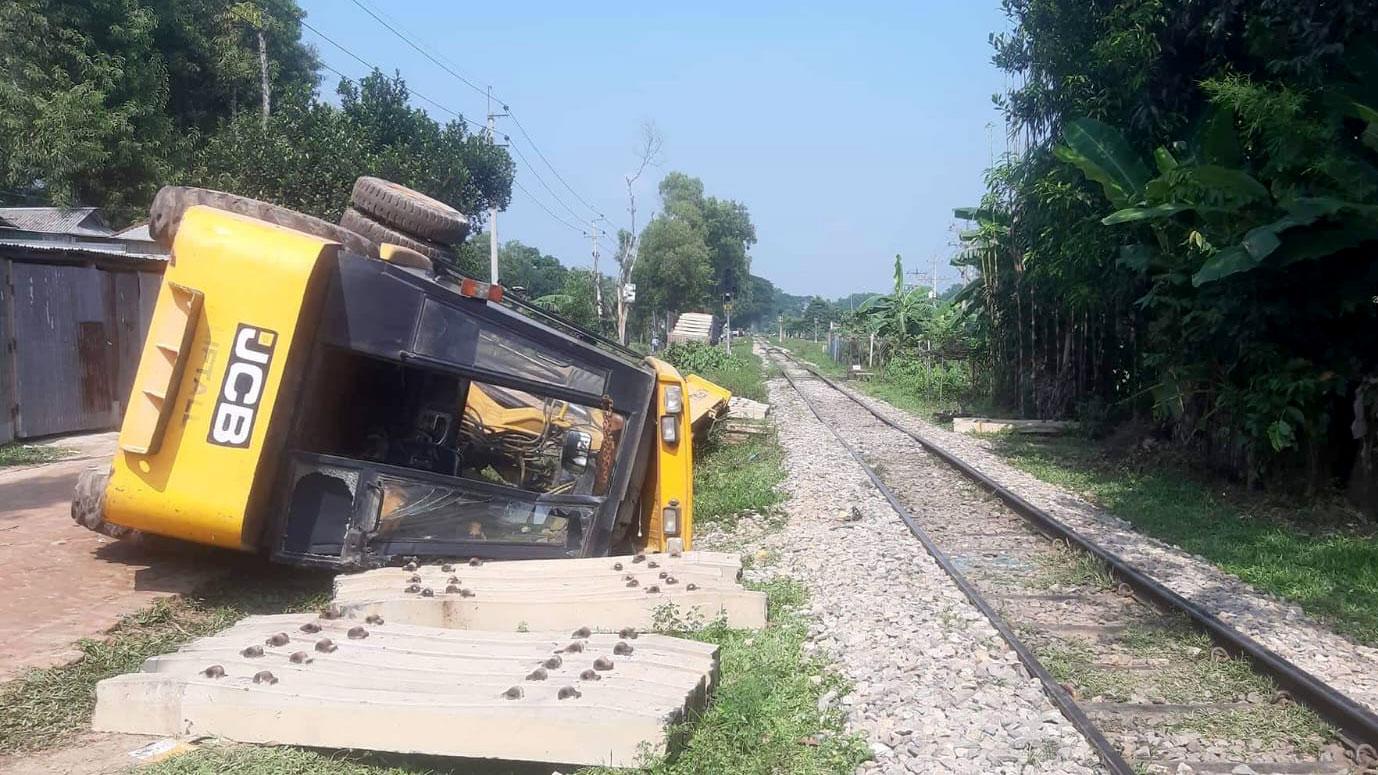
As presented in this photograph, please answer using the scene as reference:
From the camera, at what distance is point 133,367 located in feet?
50.8

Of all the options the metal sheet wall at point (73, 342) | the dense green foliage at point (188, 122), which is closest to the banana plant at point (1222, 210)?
the metal sheet wall at point (73, 342)

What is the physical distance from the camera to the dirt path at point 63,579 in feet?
19.2

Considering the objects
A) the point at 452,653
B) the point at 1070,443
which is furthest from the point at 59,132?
the point at 452,653

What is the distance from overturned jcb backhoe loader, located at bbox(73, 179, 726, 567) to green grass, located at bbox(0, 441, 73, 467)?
583cm

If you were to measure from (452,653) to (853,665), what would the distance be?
7.37 feet

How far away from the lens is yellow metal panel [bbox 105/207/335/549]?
5988 millimetres

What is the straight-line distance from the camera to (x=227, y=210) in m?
6.79

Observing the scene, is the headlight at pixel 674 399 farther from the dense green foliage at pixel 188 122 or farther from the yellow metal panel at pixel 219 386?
the dense green foliage at pixel 188 122

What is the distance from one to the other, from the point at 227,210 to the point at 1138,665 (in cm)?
619

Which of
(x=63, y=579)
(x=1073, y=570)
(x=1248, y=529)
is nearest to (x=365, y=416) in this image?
(x=63, y=579)

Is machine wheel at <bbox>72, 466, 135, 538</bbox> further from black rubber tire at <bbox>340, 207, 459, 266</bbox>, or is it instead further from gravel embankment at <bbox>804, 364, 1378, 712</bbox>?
gravel embankment at <bbox>804, 364, 1378, 712</bbox>

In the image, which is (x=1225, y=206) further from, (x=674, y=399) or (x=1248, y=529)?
(x=674, y=399)

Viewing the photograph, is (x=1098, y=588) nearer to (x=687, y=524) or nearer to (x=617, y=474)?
(x=687, y=524)

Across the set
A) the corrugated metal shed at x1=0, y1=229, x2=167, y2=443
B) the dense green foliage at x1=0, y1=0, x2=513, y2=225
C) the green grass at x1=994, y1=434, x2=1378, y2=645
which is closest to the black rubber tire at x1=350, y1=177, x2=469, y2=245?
the corrugated metal shed at x1=0, y1=229, x2=167, y2=443
